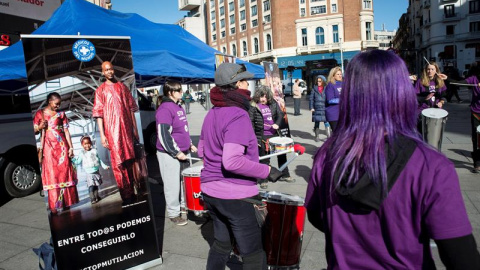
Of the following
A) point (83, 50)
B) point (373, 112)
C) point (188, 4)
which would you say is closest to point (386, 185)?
point (373, 112)

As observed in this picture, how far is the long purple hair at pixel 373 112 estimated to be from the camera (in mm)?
1326

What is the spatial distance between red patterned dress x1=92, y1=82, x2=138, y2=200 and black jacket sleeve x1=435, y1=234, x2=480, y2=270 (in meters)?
2.90

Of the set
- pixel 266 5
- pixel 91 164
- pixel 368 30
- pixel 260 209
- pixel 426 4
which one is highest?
pixel 426 4

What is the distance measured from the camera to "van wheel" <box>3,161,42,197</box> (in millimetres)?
6852

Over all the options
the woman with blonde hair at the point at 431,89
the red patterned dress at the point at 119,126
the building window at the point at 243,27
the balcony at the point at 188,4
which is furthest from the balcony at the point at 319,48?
the red patterned dress at the point at 119,126

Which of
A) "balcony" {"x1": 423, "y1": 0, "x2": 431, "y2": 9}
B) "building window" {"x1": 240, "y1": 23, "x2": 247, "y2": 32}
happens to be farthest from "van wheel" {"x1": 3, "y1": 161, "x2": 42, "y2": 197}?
"balcony" {"x1": 423, "y1": 0, "x2": 431, "y2": 9}

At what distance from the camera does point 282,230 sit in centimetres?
286

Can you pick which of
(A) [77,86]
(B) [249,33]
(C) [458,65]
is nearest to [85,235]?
(A) [77,86]

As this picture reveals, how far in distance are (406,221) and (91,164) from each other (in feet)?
9.24

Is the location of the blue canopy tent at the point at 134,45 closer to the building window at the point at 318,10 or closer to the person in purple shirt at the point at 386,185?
the person in purple shirt at the point at 386,185

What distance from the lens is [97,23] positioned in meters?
5.36

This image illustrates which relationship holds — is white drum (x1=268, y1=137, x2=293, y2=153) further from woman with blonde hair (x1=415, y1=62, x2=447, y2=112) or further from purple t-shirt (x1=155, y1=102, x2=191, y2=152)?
woman with blonde hair (x1=415, y1=62, x2=447, y2=112)

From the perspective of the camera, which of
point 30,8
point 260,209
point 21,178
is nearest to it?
point 260,209

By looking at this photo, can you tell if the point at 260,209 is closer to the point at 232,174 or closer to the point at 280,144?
the point at 232,174
